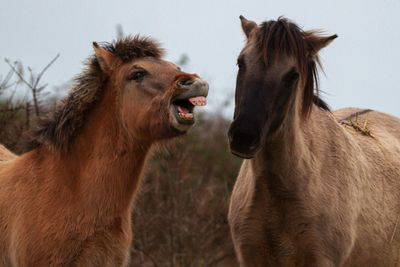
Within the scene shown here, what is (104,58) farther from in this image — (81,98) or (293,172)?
(293,172)

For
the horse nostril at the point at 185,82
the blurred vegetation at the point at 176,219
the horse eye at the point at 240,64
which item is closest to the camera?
the horse nostril at the point at 185,82

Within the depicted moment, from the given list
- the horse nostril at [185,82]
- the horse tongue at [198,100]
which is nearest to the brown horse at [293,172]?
the horse tongue at [198,100]

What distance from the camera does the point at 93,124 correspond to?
7258mm

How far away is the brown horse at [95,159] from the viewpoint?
6.77 meters

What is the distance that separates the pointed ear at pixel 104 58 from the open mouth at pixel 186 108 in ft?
2.47

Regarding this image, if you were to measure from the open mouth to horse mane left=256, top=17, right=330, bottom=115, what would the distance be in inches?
24.6

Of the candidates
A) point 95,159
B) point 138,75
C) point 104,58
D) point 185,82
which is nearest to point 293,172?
point 185,82

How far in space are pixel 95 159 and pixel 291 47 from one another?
182 cm

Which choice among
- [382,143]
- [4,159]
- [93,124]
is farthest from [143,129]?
[382,143]

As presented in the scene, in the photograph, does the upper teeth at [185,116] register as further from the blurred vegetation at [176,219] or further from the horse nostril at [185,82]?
the blurred vegetation at [176,219]

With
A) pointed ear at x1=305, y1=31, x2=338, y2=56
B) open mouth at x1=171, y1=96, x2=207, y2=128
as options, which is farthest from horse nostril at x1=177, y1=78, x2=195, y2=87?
pointed ear at x1=305, y1=31, x2=338, y2=56

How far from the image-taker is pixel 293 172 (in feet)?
23.9

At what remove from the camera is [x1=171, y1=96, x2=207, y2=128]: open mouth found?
6863 mm

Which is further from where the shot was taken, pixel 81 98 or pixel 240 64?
pixel 81 98
